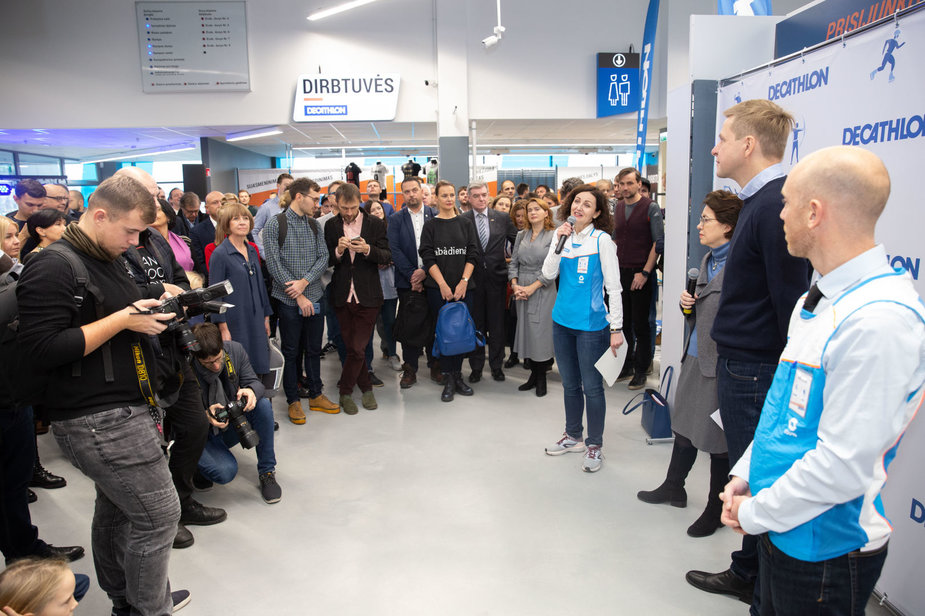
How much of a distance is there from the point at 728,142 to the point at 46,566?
228cm

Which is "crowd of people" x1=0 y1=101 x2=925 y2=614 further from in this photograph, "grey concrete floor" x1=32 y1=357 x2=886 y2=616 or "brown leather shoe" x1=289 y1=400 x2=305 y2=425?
"grey concrete floor" x1=32 y1=357 x2=886 y2=616

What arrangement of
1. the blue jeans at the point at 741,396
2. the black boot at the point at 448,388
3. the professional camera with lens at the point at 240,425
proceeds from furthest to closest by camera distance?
the black boot at the point at 448,388, the professional camera with lens at the point at 240,425, the blue jeans at the point at 741,396

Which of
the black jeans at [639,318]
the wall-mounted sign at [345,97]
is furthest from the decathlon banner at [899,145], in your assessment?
the wall-mounted sign at [345,97]

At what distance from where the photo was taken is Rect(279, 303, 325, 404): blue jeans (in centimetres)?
412

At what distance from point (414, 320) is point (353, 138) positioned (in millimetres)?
7997

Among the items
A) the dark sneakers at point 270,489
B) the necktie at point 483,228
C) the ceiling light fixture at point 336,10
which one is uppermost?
the ceiling light fixture at point 336,10

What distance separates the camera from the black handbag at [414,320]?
4664mm

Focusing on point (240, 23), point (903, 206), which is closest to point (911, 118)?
point (903, 206)

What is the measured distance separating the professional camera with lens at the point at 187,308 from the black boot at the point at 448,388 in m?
2.63

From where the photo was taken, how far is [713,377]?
2531 millimetres

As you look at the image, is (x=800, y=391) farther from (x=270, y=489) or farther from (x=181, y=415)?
(x=270, y=489)

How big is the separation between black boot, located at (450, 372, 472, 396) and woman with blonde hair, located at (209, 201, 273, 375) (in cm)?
154

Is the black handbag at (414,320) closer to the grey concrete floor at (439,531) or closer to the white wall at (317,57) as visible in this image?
the grey concrete floor at (439,531)

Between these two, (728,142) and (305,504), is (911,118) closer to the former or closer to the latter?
(728,142)
